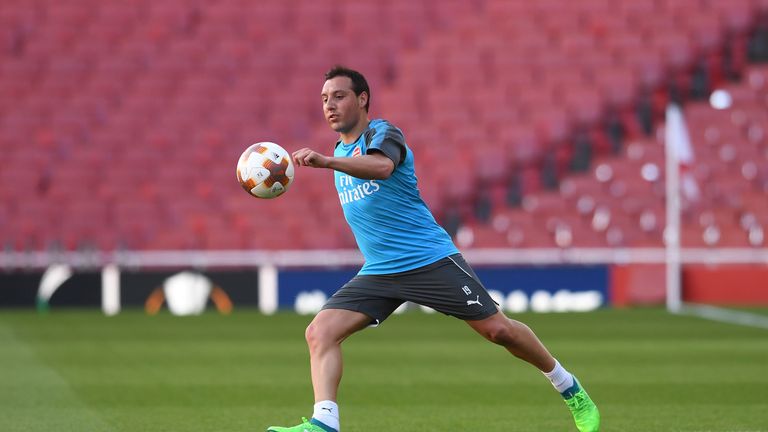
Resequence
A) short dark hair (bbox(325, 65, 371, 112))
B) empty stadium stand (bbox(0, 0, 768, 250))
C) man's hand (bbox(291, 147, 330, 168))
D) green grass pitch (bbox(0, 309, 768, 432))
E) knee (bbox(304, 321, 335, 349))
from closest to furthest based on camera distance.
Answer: man's hand (bbox(291, 147, 330, 168))
knee (bbox(304, 321, 335, 349))
short dark hair (bbox(325, 65, 371, 112))
green grass pitch (bbox(0, 309, 768, 432))
empty stadium stand (bbox(0, 0, 768, 250))

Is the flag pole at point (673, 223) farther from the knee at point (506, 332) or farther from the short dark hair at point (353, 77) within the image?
the short dark hair at point (353, 77)

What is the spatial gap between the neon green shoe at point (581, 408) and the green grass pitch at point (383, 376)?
60 centimetres

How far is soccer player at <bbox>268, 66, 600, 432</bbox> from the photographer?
6.84 m

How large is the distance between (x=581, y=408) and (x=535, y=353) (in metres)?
0.47

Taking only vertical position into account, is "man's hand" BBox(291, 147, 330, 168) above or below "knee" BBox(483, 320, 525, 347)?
above

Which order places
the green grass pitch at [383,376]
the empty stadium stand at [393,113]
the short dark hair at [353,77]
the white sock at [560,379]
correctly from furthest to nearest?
the empty stadium stand at [393,113] < the green grass pitch at [383,376] < the white sock at [560,379] < the short dark hair at [353,77]

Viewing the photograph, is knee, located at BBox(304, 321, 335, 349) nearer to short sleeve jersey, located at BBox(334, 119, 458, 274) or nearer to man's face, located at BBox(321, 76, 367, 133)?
short sleeve jersey, located at BBox(334, 119, 458, 274)

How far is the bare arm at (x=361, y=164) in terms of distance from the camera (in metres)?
6.14

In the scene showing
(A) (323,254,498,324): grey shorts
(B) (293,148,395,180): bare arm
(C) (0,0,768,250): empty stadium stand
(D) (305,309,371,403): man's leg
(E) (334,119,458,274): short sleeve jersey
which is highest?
(C) (0,0,768,250): empty stadium stand

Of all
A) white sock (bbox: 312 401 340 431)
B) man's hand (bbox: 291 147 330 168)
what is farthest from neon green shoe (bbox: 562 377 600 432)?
man's hand (bbox: 291 147 330 168)

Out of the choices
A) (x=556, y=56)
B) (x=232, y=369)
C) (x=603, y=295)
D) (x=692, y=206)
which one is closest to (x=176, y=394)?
(x=232, y=369)

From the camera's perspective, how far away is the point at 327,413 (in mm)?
6555

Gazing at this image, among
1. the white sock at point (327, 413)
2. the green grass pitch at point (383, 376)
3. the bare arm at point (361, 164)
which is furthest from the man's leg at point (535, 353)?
the bare arm at point (361, 164)

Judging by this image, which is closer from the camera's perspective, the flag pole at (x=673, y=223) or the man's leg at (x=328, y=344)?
the man's leg at (x=328, y=344)
